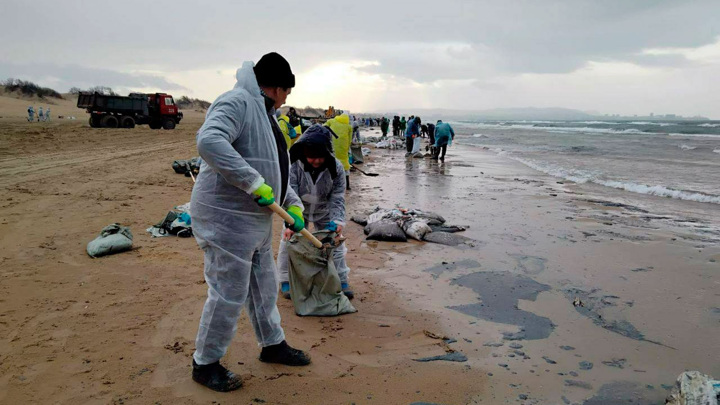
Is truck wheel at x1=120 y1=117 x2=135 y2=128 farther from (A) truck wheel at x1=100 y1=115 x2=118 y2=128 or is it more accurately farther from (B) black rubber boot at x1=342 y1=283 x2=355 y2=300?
(B) black rubber boot at x1=342 y1=283 x2=355 y2=300

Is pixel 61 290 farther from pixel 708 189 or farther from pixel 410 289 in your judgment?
pixel 708 189

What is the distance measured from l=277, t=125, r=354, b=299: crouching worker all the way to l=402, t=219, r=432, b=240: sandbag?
212 cm

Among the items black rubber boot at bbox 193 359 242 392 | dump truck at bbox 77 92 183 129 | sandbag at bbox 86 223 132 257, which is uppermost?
dump truck at bbox 77 92 183 129

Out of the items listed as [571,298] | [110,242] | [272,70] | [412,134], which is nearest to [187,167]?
[110,242]

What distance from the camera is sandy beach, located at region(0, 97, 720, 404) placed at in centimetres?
263

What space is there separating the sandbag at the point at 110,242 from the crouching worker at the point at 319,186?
198 centimetres

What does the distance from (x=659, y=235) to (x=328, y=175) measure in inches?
212

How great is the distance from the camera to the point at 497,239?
Result: 6.14 m

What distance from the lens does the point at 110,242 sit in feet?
15.3

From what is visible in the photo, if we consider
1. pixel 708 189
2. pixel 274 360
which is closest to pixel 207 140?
pixel 274 360

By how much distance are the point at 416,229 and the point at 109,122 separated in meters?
24.1

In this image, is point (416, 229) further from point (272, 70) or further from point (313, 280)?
point (272, 70)

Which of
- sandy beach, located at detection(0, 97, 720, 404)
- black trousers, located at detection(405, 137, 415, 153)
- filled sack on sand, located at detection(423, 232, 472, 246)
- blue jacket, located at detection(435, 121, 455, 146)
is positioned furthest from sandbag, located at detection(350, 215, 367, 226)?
black trousers, located at detection(405, 137, 415, 153)

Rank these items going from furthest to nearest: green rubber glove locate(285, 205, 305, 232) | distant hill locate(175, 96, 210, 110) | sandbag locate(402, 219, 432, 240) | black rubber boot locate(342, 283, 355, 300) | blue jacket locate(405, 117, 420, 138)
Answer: distant hill locate(175, 96, 210, 110), blue jacket locate(405, 117, 420, 138), sandbag locate(402, 219, 432, 240), black rubber boot locate(342, 283, 355, 300), green rubber glove locate(285, 205, 305, 232)
